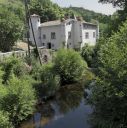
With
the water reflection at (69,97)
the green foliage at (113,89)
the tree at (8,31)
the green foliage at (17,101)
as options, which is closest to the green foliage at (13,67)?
the water reflection at (69,97)

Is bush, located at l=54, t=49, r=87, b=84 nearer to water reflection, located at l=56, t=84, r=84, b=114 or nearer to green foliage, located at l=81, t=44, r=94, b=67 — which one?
water reflection, located at l=56, t=84, r=84, b=114

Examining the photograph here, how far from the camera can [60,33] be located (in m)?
68.1

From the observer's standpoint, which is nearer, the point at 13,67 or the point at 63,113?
the point at 63,113

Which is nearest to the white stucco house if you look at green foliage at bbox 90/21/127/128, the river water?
the river water

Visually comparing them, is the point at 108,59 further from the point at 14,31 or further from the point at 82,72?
the point at 14,31

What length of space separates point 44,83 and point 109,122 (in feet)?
53.7

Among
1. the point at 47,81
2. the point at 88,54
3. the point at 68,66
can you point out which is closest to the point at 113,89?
the point at 47,81

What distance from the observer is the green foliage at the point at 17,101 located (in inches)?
1047

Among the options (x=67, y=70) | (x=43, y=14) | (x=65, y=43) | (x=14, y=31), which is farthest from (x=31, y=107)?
(x=43, y=14)

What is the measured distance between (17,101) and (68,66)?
56.2ft

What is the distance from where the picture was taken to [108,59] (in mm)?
20844

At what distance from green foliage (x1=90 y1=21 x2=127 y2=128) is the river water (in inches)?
166

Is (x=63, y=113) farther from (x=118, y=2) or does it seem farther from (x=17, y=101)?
(x=118, y=2)

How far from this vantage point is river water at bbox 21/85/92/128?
27.6m
